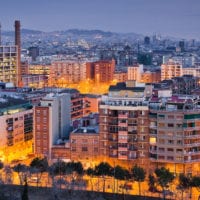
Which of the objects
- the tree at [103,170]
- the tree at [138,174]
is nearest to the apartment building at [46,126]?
the tree at [103,170]

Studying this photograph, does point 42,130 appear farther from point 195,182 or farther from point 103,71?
point 103,71

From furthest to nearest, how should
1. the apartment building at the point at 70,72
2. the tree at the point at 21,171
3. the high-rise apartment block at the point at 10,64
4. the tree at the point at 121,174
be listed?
1. the apartment building at the point at 70,72
2. the high-rise apartment block at the point at 10,64
3. the tree at the point at 21,171
4. the tree at the point at 121,174

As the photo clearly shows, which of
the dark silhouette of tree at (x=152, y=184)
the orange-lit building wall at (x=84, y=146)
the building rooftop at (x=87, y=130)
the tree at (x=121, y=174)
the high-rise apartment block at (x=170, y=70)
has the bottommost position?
the dark silhouette of tree at (x=152, y=184)

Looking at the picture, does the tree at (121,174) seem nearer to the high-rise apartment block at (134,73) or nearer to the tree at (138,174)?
the tree at (138,174)

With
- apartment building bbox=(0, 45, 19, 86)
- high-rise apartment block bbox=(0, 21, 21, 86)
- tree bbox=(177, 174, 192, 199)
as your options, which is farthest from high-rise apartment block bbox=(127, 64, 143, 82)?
tree bbox=(177, 174, 192, 199)

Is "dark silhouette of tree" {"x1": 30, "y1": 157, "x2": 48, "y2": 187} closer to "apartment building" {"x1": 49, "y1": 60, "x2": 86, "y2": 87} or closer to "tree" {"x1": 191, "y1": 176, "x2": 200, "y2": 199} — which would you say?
"tree" {"x1": 191, "y1": 176, "x2": 200, "y2": 199}

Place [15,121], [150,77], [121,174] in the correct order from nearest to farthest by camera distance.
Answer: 1. [121,174]
2. [15,121]
3. [150,77]

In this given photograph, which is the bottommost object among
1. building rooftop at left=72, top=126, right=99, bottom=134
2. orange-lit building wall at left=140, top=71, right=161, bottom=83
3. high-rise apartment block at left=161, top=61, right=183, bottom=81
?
building rooftop at left=72, top=126, right=99, bottom=134

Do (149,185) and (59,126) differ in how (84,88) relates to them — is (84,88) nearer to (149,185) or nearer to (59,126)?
(59,126)

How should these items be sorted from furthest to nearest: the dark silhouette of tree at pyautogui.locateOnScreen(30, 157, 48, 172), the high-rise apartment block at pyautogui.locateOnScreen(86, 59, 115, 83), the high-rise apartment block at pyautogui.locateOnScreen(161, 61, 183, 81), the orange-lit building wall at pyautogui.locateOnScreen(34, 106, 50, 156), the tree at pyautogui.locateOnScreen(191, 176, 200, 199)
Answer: the high-rise apartment block at pyautogui.locateOnScreen(161, 61, 183, 81) → the high-rise apartment block at pyautogui.locateOnScreen(86, 59, 115, 83) → the orange-lit building wall at pyautogui.locateOnScreen(34, 106, 50, 156) → the dark silhouette of tree at pyautogui.locateOnScreen(30, 157, 48, 172) → the tree at pyautogui.locateOnScreen(191, 176, 200, 199)

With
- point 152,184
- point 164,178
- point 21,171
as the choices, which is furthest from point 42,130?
point 164,178

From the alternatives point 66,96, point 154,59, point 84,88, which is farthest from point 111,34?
point 66,96
